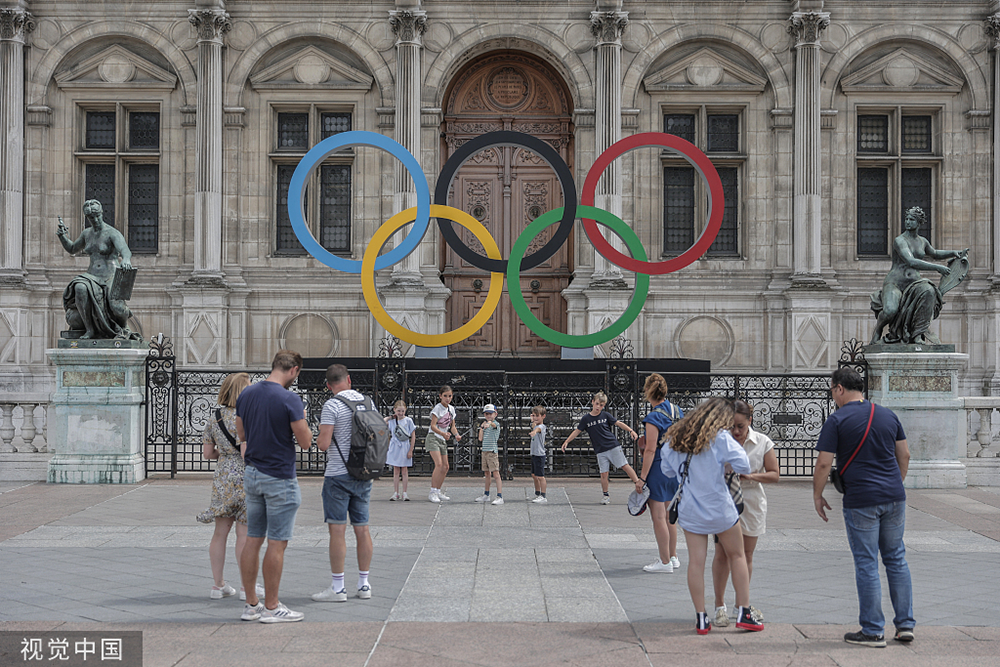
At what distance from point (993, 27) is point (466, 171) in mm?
13993

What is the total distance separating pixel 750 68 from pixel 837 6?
2.71 m

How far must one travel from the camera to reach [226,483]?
7.71 m

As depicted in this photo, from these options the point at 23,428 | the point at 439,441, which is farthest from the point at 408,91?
the point at 439,441

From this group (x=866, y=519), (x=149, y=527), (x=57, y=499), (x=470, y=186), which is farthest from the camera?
(x=470, y=186)

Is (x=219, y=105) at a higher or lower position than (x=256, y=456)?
higher

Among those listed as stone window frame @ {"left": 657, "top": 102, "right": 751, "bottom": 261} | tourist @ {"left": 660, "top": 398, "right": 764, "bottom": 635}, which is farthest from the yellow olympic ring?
stone window frame @ {"left": 657, "top": 102, "right": 751, "bottom": 261}

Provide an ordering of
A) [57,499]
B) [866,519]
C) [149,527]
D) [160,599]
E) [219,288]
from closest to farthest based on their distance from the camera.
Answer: [866,519]
[160,599]
[149,527]
[57,499]
[219,288]

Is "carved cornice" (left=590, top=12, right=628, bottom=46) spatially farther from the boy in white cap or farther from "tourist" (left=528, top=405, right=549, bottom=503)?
the boy in white cap

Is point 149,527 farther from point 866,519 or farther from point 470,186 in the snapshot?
point 470,186

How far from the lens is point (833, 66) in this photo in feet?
78.4

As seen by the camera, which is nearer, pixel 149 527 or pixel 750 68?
pixel 149 527

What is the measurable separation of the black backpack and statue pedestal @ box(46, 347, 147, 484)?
8.69 metres

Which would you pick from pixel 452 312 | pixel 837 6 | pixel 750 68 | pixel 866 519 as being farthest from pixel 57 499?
pixel 837 6

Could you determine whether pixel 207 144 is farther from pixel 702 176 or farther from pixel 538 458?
pixel 538 458
